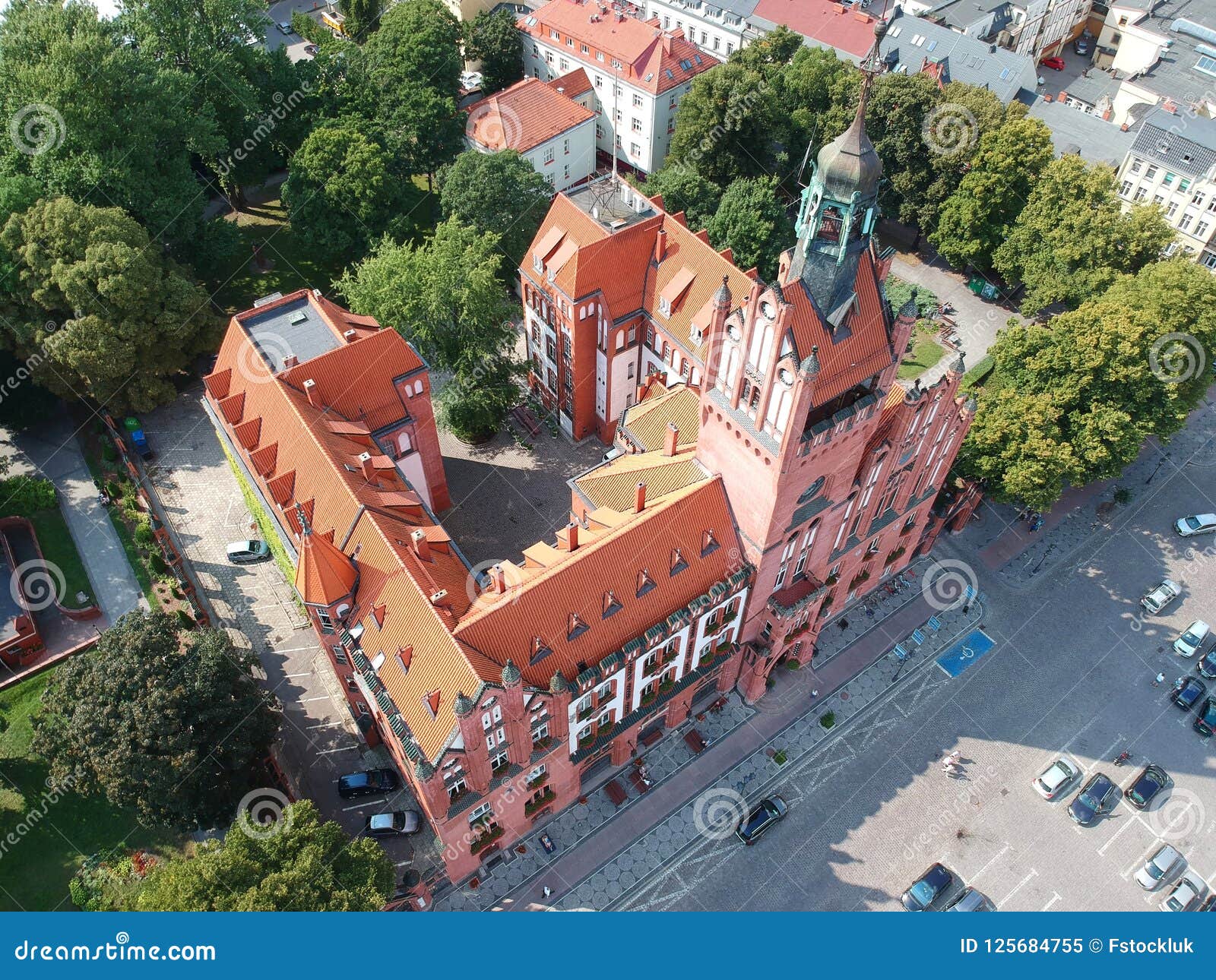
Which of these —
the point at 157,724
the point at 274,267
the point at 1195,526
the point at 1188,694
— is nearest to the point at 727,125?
the point at 274,267

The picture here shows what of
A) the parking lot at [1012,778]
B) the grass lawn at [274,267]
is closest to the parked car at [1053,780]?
the parking lot at [1012,778]

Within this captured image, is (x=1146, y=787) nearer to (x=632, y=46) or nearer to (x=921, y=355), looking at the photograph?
(x=921, y=355)

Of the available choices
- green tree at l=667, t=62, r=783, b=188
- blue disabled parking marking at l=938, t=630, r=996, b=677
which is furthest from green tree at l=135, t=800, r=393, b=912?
green tree at l=667, t=62, r=783, b=188

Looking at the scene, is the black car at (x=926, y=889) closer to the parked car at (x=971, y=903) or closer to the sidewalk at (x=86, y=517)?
the parked car at (x=971, y=903)

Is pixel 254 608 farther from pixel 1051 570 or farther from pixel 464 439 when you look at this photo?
pixel 1051 570

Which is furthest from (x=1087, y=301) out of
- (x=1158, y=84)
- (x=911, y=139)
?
(x=1158, y=84)

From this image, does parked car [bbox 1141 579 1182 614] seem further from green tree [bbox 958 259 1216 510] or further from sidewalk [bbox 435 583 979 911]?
sidewalk [bbox 435 583 979 911]
